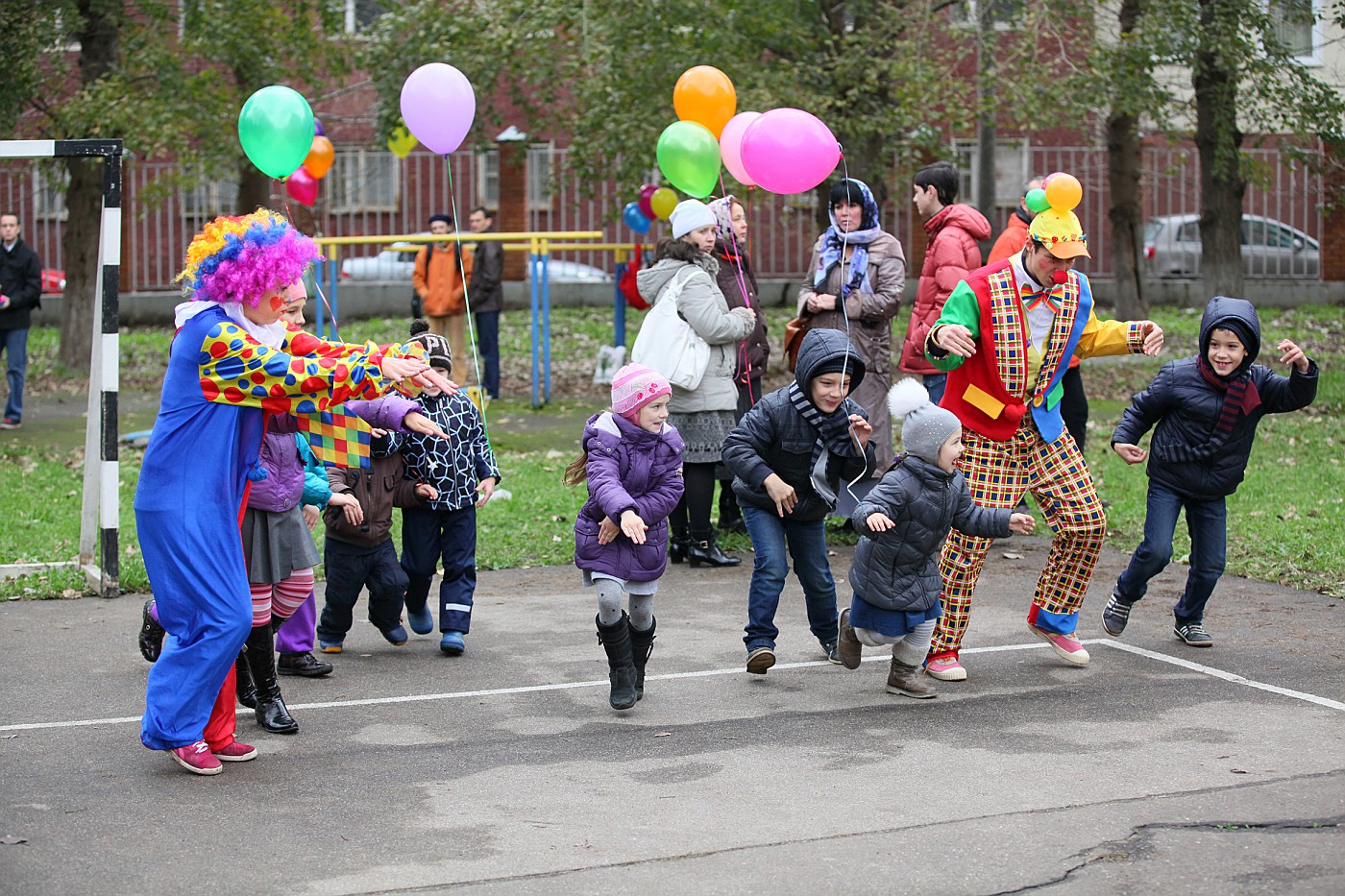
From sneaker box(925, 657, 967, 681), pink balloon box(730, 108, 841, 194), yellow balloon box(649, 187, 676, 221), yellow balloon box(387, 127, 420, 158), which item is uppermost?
yellow balloon box(387, 127, 420, 158)

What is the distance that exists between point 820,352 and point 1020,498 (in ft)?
3.38

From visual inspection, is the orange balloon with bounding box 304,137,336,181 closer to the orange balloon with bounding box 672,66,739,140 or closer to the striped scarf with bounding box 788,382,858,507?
the orange balloon with bounding box 672,66,739,140

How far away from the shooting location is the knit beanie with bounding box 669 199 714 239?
8562mm

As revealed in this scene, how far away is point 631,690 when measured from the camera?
245 inches

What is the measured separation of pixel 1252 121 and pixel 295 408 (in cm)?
1394

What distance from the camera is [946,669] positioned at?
6.61 m

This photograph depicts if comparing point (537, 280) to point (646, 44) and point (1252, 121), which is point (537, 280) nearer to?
point (646, 44)

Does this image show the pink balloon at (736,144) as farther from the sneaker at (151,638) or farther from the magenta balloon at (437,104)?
the sneaker at (151,638)

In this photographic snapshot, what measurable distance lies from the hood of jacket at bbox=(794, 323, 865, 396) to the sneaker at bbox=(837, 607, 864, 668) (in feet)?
3.21

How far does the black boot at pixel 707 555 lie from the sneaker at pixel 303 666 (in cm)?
281

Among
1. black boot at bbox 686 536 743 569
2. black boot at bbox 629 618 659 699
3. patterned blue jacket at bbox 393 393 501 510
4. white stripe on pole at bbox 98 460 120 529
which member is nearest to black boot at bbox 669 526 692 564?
black boot at bbox 686 536 743 569

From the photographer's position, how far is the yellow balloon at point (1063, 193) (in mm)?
6551

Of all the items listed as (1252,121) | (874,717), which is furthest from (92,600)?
(1252,121)

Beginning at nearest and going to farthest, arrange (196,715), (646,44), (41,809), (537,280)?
(41,809) → (196,715) → (646,44) → (537,280)
